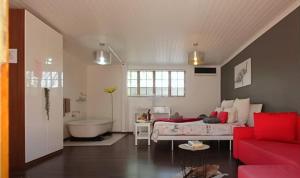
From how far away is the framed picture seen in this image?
5.86 m

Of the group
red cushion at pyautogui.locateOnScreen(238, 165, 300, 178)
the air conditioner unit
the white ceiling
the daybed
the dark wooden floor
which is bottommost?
the dark wooden floor

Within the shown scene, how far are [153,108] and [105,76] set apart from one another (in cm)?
213

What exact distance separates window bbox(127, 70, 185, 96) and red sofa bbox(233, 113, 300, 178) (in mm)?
4819

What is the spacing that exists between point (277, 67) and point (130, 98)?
5331mm


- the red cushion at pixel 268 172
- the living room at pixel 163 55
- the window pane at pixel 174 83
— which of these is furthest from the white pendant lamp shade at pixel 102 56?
the red cushion at pixel 268 172

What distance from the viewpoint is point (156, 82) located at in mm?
8875

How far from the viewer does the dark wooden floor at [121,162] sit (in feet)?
11.3

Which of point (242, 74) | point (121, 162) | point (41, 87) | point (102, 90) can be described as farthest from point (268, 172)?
point (102, 90)

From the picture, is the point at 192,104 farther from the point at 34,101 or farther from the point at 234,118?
the point at 34,101

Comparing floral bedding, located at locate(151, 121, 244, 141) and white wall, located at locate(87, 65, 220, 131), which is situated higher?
white wall, located at locate(87, 65, 220, 131)

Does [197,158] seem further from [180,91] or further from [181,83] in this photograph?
[181,83]

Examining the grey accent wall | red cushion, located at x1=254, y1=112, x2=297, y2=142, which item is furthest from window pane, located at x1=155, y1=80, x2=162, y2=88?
red cushion, located at x1=254, y1=112, x2=297, y2=142

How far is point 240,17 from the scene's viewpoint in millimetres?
4363

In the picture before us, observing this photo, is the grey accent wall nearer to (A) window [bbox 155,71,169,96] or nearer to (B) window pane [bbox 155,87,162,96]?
(A) window [bbox 155,71,169,96]
